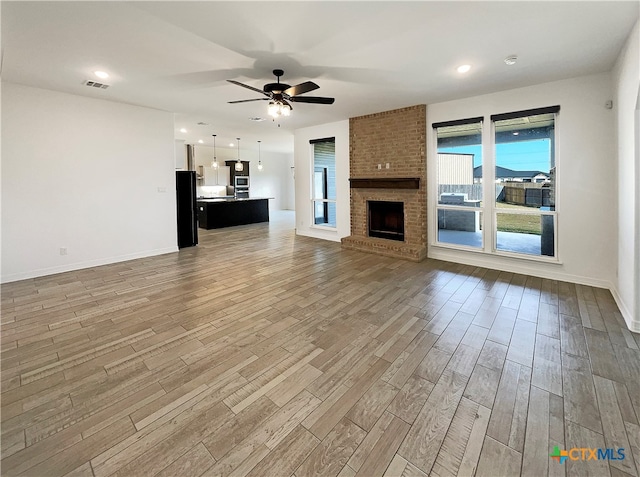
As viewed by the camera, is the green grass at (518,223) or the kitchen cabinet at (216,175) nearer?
the green grass at (518,223)

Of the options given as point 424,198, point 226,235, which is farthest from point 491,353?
point 226,235

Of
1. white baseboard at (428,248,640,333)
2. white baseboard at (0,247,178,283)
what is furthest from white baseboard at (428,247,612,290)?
white baseboard at (0,247,178,283)

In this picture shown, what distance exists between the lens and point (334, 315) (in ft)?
10.4

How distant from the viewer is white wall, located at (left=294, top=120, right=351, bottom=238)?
7023mm

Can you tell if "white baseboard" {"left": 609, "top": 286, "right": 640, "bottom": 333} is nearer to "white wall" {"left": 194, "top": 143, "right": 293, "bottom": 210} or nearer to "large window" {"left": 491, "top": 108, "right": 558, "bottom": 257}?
"large window" {"left": 491, "top": 108, "right": 558, "bottom": 257}

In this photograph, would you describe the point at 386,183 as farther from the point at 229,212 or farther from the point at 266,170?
the point at 266,170

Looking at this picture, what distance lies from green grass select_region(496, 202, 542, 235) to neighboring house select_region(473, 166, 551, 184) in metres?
0.43

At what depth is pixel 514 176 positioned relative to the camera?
15.7ft

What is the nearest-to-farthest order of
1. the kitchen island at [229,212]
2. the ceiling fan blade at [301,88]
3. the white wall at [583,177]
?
1. the ceiling fan blade at [301,88]
2. the white wall at [583,177]
3. the kitchen island at [229,212]

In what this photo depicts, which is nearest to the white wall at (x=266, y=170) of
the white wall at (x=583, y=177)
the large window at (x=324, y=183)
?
the large window at (x=324, y=183)

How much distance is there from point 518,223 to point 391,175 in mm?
2447

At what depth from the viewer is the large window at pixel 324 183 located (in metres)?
7.60

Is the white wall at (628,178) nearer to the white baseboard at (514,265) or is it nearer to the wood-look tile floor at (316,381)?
the wood-look tile floor at (316,381)

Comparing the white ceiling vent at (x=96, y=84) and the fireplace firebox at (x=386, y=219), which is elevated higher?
the white ceiling vent at (x=96, y=84)
